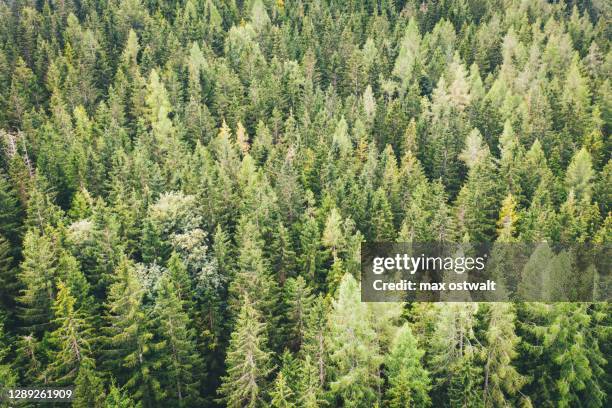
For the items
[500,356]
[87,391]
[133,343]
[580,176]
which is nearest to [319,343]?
[500,356]

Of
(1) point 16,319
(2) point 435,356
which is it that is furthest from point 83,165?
(2) point 435,356

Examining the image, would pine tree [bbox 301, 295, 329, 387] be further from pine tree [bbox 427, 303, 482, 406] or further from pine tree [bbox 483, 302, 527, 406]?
pine tree [bbox 483, 302, 527, 406]

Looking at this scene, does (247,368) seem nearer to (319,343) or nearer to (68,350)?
(319,343)

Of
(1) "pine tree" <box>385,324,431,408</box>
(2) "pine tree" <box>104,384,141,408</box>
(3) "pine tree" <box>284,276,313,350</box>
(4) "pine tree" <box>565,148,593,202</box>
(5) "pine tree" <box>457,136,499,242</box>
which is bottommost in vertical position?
(2) "pine tree" <box>104,384,141,408</box>

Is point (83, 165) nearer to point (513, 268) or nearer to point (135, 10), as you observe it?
point (513, 268)

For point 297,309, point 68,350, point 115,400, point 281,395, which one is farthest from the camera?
point 297,309

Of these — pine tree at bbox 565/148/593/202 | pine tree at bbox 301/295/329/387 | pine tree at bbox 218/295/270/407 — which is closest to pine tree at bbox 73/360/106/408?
pine tree at bbox 218/295/270/407

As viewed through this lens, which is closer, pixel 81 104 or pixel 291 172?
pixel 291 172

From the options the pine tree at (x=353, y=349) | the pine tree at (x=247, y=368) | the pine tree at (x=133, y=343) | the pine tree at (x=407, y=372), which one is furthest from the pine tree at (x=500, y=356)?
the pine tree at (x=133, y=343)
